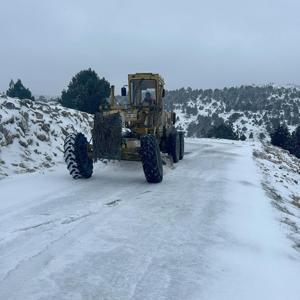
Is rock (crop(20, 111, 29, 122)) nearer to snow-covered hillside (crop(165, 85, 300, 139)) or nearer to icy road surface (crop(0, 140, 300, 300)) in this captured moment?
icy road surface (crop(0, 140, 300, 300))

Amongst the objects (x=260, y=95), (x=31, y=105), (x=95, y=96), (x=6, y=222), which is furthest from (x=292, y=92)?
(x=6, y=222)

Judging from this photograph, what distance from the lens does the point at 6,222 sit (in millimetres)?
6852

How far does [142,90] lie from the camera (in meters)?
14.3

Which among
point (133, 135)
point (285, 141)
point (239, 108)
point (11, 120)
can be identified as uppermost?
point (11, 120)

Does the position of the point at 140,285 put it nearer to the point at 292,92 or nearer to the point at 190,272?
the point at 190,272

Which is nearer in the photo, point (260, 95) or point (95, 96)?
point (95, 96)

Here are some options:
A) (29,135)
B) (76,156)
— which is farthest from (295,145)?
(76,156)

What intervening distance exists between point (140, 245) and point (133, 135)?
280 inches

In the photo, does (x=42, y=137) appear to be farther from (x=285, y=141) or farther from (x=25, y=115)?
(x=285, y=141)

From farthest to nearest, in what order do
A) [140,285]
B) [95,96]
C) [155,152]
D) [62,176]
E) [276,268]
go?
[95,96] → [62,176] → [155,152] → [276,268] → [140,285]

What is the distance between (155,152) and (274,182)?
443 cm

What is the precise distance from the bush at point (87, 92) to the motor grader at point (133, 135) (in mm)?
13841

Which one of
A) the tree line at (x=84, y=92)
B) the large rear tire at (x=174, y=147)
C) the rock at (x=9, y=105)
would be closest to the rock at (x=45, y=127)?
the rock at (x=9, y=105)

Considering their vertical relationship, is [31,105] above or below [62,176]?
above
